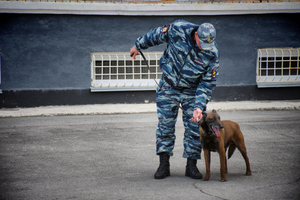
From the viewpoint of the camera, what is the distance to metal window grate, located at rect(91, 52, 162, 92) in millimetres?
13508

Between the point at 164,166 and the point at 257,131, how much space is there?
4053 mm

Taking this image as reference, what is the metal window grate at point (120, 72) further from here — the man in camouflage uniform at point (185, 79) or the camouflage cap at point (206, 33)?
the camouflage cap at point (206, 33)

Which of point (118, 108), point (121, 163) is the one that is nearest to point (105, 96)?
point (118, 108)

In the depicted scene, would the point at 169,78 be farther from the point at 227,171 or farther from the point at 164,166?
the point at 227,171

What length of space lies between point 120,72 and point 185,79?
861cm

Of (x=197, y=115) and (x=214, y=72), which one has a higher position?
(x=214, y=72)

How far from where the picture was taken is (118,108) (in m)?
12.5

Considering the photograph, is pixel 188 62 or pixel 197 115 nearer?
pixel 197 115

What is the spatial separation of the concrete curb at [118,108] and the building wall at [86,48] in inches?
19.6

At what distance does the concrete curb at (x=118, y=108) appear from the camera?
1177cm

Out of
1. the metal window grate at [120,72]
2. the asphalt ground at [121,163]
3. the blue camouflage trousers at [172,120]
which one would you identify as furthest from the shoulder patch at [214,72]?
the metal window grate at [120,72]

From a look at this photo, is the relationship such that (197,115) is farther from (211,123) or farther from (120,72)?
(120,72)

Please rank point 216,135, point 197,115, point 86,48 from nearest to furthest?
point 216,135, point 197,115, point 86,48

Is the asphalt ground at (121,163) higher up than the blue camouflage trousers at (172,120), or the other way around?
the blue camouflage trousers at (172,120)
